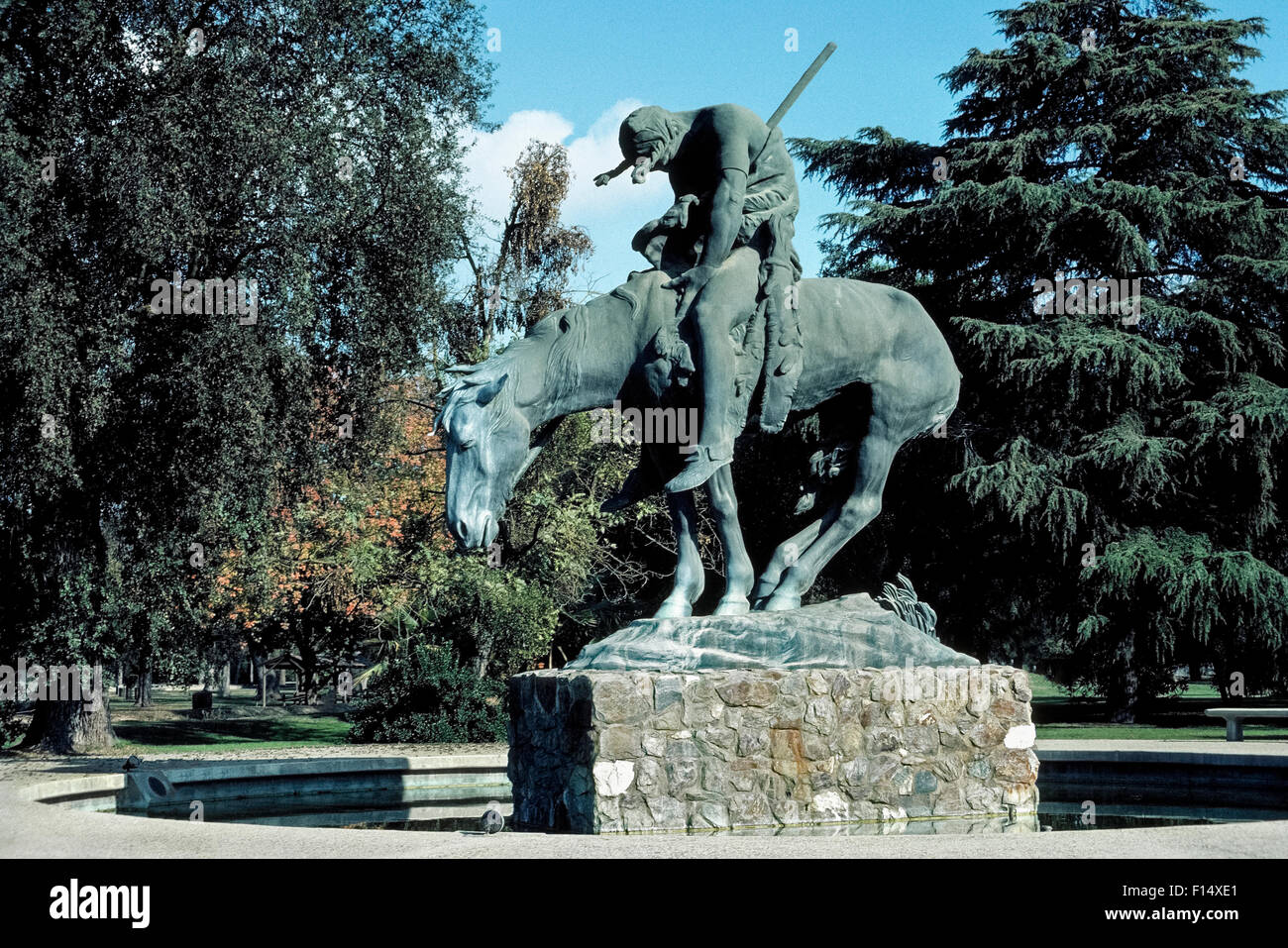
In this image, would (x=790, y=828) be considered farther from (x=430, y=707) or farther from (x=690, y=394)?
(x=430, y=707)

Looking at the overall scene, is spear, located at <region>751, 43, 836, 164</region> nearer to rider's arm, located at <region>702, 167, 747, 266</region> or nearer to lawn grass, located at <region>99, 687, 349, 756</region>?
rider's arm, located at <region>702, 167, 747, 266</region>

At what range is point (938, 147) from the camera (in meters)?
30.2

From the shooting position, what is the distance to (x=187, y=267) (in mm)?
18969

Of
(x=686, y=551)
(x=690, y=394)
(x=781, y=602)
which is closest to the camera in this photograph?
(x=690, y=394)

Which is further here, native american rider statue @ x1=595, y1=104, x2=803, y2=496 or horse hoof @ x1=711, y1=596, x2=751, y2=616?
horse hoof @ x1=711, y1=596, x2=751, y2=616

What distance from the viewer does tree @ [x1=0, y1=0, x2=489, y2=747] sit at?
57.1ft

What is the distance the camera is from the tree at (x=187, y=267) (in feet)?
57.1

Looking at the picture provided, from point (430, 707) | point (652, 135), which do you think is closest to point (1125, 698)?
point (430, 707)

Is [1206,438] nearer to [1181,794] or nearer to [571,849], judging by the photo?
[1181,794]

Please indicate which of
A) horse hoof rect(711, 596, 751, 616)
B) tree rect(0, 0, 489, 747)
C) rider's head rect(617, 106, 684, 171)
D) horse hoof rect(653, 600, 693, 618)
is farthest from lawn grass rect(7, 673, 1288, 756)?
rider's head rect(617, 106, 684, 171)

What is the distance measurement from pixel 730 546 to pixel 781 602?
0.49 metres

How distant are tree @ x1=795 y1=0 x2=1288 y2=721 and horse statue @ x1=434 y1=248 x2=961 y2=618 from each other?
17358 mm

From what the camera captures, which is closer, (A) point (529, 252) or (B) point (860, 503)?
(B) point (860, 503)

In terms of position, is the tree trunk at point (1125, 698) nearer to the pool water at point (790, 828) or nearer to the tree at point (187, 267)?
the tree at point (187, 267)
